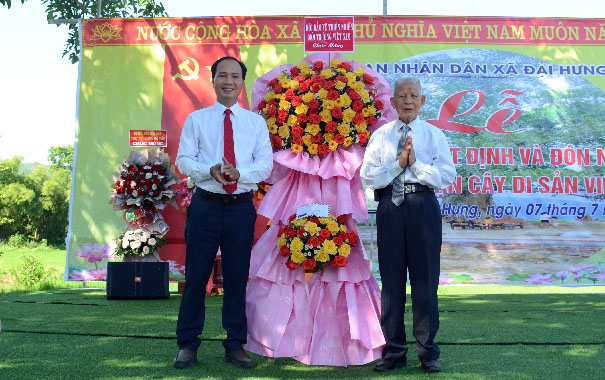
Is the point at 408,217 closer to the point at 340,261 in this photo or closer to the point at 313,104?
the point at 340,261

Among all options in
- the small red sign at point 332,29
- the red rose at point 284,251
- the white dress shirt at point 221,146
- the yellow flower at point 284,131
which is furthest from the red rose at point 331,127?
the small red sign at point 332,29

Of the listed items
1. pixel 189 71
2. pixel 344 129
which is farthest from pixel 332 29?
pixel 344 129

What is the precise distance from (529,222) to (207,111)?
193 inches

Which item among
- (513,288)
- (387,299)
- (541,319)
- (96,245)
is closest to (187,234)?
(387,299)

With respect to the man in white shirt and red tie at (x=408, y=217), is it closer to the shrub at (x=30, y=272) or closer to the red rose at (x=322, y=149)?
the red rose at (x=322, y=149)

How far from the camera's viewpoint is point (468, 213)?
7.22 metres

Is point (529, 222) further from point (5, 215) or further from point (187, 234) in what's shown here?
point (5, 215)

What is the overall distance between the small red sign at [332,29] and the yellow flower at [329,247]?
4.37 meters

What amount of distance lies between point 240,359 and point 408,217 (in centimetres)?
113

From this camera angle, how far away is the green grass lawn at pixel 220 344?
3182 mm

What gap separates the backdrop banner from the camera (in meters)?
7.20

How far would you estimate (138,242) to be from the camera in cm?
676

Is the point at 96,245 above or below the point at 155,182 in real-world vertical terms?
below

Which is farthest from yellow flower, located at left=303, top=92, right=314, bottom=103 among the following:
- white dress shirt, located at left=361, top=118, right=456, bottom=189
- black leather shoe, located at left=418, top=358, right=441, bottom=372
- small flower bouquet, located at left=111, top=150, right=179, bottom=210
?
small flower bouquet, located at left=111, top=150, right=179, bottom=210
